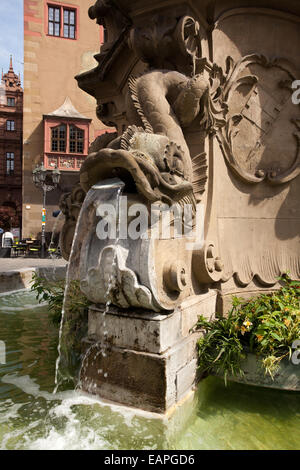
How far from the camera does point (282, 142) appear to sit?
14.3 ft

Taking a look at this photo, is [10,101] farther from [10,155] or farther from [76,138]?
[76,138]

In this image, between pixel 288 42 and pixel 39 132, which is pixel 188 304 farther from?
pixel 39 132

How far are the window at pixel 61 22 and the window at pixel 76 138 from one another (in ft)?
22.7

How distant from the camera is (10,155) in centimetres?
3691

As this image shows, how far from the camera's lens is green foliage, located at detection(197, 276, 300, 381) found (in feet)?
9.46

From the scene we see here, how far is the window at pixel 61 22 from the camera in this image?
23984 mm

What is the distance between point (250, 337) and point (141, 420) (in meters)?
1.21

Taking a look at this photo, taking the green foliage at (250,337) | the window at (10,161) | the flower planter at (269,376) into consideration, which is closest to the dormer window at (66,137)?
the window at (10,161)

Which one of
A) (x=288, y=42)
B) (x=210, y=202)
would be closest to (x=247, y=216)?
(x=210, y=202)

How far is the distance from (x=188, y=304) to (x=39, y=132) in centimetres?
Result: 2346

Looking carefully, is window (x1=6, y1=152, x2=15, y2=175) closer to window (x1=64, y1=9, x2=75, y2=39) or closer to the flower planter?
window (x1=64, y1=9, x2=75, y2=39)

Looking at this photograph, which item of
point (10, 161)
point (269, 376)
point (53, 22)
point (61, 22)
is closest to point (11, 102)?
point (10, 161)

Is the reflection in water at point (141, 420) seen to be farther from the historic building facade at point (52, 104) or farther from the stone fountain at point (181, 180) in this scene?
A: the historic building facade at point (52, 104)

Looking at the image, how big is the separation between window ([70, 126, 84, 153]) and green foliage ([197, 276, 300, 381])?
22.4m
